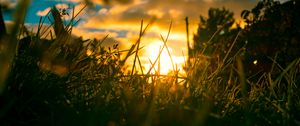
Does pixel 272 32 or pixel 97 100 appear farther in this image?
pixel 272 32

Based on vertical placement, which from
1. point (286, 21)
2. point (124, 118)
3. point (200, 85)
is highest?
point (286, 21)

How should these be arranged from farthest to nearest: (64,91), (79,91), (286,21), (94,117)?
(286,21), (79,91), (64,91), (94,117)

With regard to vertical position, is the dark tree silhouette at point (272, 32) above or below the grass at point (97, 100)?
above

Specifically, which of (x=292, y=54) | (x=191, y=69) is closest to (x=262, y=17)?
(x=292, y=54)

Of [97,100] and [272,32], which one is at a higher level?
[272,32]

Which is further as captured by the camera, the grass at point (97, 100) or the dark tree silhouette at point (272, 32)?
the dark tree silhouette at point (272, 32)

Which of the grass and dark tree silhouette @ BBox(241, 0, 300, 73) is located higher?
dark tree silhouette @ BBox(241, 0, 300, 73)

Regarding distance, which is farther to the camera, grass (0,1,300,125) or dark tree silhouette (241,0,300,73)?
dark tree silhouette (241,0,300,73)

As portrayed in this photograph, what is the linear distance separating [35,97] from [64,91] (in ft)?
0.64

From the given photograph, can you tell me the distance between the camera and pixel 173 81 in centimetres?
279

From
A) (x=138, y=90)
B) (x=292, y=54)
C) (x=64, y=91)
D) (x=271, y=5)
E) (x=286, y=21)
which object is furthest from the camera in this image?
(x=271, y=5)

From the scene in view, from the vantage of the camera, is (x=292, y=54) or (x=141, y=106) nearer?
(x=141, y=106)

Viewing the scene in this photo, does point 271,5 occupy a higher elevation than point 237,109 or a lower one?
higher

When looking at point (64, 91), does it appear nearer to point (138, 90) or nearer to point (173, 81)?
point (138, 90)
